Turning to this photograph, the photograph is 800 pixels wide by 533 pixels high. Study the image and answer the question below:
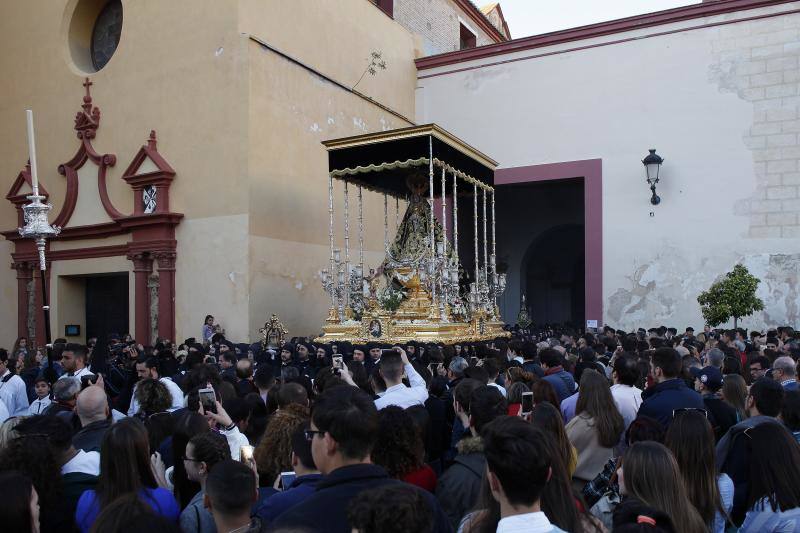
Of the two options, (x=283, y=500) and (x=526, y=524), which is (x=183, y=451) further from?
(x=526, y=524)

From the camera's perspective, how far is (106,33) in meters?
18.8

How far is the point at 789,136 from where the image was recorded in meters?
16.5

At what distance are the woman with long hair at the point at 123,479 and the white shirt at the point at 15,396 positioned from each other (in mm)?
4438

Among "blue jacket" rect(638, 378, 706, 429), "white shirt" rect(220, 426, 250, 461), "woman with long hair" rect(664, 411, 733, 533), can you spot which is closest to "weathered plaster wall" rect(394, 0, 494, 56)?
"blue jacket" rect(638, 378, 706, 429)

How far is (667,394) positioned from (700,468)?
1.50 meters

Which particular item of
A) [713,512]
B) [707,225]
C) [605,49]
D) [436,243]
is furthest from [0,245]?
[713,512]

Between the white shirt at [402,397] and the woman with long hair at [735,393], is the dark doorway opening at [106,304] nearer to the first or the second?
the white shirt at [402,397]

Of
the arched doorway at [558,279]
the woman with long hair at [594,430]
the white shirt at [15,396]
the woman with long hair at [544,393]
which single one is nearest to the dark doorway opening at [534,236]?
the arched doorway at [558,279]

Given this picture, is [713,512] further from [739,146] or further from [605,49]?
[605,49]

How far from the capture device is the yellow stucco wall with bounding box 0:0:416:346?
15.7 metres

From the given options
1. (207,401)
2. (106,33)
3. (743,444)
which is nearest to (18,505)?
(207,401)

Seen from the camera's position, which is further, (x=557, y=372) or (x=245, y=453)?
(x=557, y=372)

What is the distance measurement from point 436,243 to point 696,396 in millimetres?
10707

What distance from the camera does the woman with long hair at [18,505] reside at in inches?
107
